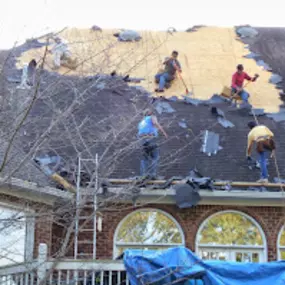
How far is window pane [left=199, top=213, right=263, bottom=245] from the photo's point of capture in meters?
12.5

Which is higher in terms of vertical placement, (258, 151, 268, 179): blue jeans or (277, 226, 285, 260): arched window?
(258, 151, 268, 179): blue jeans

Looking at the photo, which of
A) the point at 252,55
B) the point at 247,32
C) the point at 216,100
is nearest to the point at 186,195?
the point at 216,100

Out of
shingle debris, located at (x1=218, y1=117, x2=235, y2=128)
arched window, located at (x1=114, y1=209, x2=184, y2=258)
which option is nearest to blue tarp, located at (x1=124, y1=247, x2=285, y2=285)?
arched window, located at (x1=114, y1=209, x2=184, y2=258)

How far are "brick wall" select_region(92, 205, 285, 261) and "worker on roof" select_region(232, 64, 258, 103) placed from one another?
148 inches

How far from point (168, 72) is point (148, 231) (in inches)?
200

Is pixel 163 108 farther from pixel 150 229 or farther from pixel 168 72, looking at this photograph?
pixel 150 229

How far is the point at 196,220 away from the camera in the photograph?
1269 centimetres

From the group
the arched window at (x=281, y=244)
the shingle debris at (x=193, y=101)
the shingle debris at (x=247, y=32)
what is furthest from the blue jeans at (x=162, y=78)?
the arched window at (x=281, y=244)

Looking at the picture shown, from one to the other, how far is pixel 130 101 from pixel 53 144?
7147 mm

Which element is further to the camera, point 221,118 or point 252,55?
point 252,55

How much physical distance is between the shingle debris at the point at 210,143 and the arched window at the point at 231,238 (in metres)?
1.59

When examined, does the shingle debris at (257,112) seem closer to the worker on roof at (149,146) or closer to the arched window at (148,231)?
the worker on roof at (149,146)

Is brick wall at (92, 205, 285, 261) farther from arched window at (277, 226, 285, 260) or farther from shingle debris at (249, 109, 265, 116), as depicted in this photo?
shingle debris at (249, 109, 265, 116)

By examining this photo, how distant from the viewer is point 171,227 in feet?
41.7
